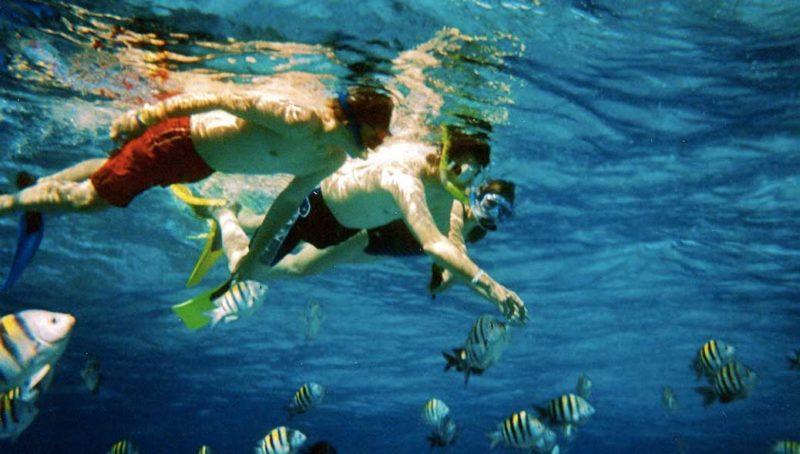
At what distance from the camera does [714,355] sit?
8188 millimetres

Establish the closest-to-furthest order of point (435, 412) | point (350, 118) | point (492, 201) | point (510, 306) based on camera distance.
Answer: point (510, 306)
point (350, 118)
point (492, 201)
point (435, 412)

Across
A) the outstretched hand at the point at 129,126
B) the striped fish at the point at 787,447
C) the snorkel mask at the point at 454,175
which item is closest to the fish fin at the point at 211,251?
the outstretched hand at the point at 129,126

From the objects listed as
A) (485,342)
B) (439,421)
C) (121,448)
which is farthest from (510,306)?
(121,448)

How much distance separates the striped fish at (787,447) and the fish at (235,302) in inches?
443

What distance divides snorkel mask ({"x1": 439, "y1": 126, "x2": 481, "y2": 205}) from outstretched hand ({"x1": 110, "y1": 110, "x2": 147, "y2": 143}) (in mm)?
3219

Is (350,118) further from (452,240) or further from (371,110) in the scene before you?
(452,240)

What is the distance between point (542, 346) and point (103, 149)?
23.3m

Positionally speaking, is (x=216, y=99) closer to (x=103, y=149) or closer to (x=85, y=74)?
(x=85, y=74)

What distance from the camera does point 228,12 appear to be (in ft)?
26.5

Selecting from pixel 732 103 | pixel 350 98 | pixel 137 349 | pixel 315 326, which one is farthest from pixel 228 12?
pixel 137 349

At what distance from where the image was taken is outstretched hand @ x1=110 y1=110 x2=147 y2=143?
541 centimetres

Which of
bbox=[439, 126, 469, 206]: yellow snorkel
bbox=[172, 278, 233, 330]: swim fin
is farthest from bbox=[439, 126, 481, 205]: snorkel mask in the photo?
bbox=[172, 278, 233, 330]: swim fin

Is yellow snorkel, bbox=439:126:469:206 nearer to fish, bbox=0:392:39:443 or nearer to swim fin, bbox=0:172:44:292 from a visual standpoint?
swim fin, bbox=0:172:44:292

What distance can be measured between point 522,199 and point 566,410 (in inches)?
289
